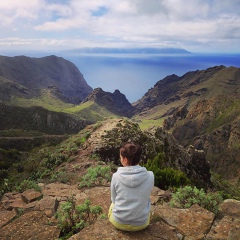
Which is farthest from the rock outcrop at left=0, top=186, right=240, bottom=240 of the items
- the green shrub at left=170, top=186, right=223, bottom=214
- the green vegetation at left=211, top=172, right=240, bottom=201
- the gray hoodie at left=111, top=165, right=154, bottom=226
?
the green vegetation at left=211, top=172, right=240, bottom=201

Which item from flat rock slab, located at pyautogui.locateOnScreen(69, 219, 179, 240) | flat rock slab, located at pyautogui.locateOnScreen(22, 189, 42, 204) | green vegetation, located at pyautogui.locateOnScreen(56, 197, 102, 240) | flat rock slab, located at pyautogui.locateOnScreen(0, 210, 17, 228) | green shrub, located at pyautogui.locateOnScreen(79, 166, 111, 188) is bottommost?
flat rock slab, located at pyautogui.locateOnScreen(22, 189, 42, 204)

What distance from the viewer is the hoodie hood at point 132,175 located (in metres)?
5.71

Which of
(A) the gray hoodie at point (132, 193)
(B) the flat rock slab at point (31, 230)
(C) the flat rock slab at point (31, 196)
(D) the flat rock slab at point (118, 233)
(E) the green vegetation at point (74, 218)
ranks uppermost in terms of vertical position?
(A) the gray hoodie at point (132, 193)

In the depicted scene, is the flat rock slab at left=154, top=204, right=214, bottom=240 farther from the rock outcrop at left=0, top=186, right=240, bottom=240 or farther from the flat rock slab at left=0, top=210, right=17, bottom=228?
the flat rock slab at left=0, top=210, right=17, bottom=228

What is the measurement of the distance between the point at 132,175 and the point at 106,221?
149cm

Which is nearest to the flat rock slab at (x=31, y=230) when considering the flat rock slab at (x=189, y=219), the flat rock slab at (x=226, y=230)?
the flat rock slab at (x=189, y=219)

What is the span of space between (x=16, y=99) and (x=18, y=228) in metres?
175

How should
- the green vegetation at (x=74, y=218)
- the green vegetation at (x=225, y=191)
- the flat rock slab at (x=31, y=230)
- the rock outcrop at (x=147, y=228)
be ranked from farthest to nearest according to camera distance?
the green vegetation at (x=225, y=191), the green vegetation at (x=74, y=218), the flat rock slab at (x=31, y=230), the rock outcrop at (x=147, y=228)

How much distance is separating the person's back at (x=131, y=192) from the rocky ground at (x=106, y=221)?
29 centimetres

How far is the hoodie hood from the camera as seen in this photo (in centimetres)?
571

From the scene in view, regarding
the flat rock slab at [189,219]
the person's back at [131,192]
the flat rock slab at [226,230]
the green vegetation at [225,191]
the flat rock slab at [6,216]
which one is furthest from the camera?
the green vegetation at [225,191]

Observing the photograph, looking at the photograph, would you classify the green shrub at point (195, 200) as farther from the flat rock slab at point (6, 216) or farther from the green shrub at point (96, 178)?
the flat rock slab at point (6, 216)

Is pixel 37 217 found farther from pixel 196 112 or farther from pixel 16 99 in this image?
pixel 16 99

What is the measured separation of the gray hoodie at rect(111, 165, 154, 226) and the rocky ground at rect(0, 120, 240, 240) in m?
0.41
